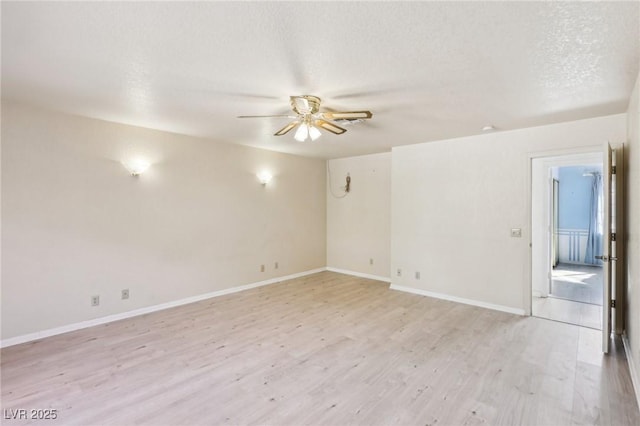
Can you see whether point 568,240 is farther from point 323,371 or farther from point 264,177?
point 323,371

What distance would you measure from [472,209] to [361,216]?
2300 millimetres

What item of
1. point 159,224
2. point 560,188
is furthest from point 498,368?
point 560,188

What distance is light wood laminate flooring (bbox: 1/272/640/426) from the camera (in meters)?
2.17

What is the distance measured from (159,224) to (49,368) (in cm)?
201

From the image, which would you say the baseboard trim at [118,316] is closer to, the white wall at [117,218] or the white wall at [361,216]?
the white wall at [117,218]

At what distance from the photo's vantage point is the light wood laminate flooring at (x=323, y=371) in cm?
217

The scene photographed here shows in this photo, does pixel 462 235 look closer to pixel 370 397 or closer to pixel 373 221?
pixel 373 221

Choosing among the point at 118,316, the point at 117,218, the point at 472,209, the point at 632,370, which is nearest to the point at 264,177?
the point at 117,218

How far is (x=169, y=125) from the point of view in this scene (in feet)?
13.1

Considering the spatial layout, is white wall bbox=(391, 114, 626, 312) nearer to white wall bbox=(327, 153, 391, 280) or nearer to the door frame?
the door frame

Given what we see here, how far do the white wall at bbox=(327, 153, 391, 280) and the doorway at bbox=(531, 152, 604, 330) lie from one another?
242 cm

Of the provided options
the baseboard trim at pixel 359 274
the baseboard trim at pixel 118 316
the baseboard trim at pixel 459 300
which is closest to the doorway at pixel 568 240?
the baseboard trim at pixel 459 300

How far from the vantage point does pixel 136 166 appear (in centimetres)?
407

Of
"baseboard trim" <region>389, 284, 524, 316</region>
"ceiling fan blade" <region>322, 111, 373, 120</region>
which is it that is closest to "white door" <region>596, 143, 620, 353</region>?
"baseboard trim" <region>389, 284, 524, 316</region>
